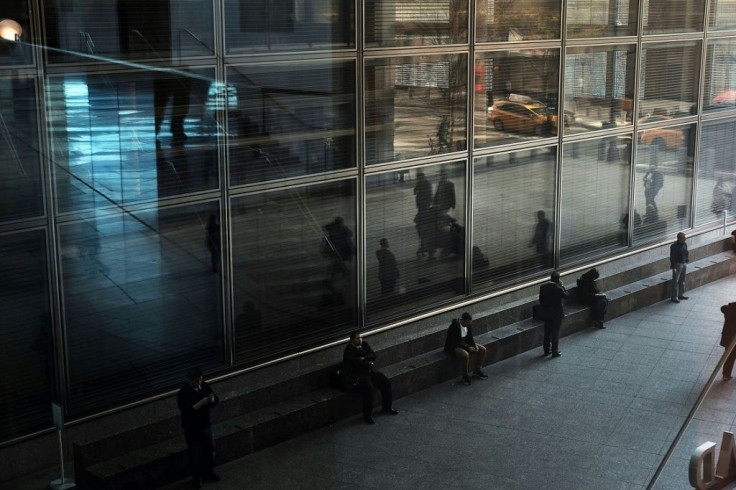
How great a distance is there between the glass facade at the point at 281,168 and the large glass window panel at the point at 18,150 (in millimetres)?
20

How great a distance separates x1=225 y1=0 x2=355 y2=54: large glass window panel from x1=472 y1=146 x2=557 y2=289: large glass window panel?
11.9 ft

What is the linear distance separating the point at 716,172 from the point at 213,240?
13.2m

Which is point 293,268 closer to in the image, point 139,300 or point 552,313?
point 139,300

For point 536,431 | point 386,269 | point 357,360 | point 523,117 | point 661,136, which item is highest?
point 523,117

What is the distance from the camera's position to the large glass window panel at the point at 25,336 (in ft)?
33.6

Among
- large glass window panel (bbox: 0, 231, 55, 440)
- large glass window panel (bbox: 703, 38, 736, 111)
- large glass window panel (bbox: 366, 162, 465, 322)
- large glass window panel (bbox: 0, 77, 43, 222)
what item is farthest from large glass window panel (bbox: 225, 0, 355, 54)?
large glass window panel (bbox: 703, 38, 736, 111)

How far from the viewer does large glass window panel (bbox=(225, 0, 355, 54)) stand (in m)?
11.9

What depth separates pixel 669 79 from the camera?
19.6 meters

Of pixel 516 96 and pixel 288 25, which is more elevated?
pixel 288 25

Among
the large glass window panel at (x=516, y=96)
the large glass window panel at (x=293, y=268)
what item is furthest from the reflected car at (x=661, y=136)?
the large glass window panel at (x=293, y=268)

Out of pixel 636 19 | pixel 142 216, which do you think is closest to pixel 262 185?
pixel 142 216

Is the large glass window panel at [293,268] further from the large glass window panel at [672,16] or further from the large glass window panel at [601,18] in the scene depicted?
the large glass window panel at [672,16]

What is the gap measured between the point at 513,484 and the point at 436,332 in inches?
155

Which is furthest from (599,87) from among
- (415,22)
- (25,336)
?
(25,336)
